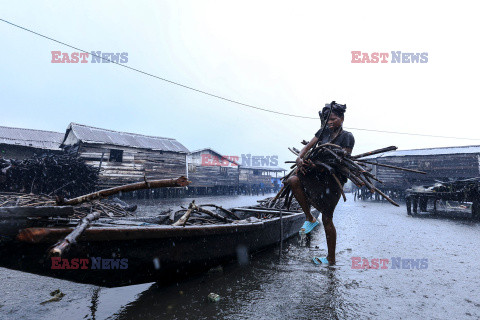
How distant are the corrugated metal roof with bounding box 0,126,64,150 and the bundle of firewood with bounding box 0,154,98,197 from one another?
893 centimetres

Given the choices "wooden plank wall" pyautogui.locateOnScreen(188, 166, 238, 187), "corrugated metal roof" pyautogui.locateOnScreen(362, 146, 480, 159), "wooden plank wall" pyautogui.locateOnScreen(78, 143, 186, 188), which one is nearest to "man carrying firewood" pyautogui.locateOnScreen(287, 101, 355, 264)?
"wooden plank wall" pyautogui.locateOnScreen(78, 143, 186, 188)

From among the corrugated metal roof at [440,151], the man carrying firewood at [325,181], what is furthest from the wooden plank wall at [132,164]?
the corrugated metal roof at [440,151]

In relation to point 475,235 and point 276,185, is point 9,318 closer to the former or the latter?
point 475,235

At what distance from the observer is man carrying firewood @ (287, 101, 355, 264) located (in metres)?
3.77

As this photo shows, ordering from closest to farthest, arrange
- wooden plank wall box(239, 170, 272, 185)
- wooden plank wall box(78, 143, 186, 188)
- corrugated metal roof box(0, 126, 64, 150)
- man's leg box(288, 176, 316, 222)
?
man's leg box(288, 176, 316, 222), wooden plank wall box(78, 143, 186, 188), corrugated metal roof box(0, 126, 64, 150), wooden plank wall box(239, 170, 272, 185)

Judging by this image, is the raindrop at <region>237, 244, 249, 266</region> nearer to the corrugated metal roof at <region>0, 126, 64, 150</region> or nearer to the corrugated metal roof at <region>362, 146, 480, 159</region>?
the corrugated metal roof at <region>0, 126, 64, 150</region>

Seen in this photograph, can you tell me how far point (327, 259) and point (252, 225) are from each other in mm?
1509

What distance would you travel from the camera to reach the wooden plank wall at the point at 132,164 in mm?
18938

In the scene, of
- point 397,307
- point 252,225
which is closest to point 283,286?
point 252,225

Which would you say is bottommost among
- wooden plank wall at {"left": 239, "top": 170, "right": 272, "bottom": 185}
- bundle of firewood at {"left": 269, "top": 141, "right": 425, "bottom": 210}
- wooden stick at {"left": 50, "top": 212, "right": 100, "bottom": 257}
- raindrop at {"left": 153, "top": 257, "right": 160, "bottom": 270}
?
wooden plank wall at {"left": 239, "top": 170, "right": 272, "bottom": 185}

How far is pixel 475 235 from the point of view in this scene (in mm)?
7105

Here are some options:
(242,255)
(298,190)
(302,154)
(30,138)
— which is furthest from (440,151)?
(30,138)

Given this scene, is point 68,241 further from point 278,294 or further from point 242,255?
point 242,255

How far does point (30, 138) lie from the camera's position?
21.4 m
